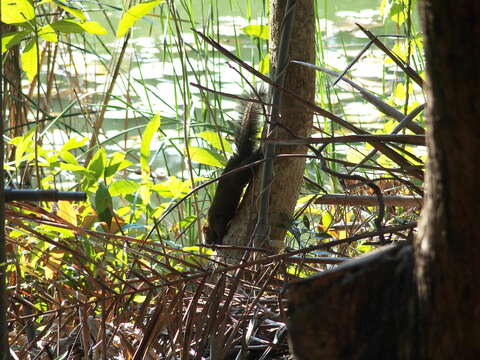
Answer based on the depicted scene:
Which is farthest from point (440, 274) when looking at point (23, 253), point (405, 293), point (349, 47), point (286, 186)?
point (349, 47)

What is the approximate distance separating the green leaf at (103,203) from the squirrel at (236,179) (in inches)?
12.6

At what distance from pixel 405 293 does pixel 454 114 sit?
12 cm

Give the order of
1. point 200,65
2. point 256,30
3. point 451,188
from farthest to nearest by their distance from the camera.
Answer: point 200,65 → point 256,30 → point 451,188

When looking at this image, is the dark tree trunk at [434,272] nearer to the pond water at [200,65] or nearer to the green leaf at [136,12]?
the green leaf at [136,12]

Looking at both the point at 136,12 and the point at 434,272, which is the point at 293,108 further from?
the point at 434,272

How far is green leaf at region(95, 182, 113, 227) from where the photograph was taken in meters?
1.25

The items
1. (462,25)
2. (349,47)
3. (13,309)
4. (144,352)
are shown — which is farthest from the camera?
(349,47)

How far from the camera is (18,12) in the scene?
1.25 m

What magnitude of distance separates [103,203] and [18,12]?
1.26 feet

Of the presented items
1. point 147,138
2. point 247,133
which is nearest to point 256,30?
point 247,133

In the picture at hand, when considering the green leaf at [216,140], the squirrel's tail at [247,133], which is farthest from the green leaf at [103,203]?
the squirrel's tail at [247,133]

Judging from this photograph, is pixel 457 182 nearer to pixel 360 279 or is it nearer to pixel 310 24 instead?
pixel 360 279

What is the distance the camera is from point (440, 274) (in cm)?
41

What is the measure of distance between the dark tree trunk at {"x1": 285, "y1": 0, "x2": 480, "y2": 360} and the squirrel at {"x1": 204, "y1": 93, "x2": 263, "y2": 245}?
105cm
